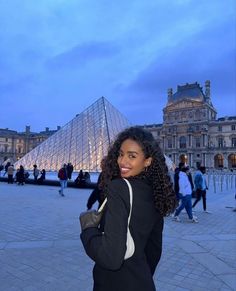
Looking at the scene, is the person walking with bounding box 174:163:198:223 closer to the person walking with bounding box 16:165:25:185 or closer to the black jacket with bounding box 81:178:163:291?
the black jacket with bounding box 81:178:163:291

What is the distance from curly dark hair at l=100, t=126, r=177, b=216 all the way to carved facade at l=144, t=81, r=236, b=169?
64.2m

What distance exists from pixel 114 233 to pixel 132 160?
38 centimetres

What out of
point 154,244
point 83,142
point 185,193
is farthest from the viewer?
point 83,142

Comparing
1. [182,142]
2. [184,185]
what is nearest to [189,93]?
[182,142]

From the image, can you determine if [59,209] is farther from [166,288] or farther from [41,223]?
[166,288]

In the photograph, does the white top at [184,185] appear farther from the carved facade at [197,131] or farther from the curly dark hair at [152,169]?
the carved facade at [197,131]

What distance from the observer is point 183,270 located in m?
3.76

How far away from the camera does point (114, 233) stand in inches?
47.5

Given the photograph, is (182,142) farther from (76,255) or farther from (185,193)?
(76,255)

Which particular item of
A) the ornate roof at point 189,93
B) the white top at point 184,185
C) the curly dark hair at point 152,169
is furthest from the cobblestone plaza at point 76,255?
the ornate roof at point 189,93

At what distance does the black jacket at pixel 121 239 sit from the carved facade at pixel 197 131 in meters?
64.4

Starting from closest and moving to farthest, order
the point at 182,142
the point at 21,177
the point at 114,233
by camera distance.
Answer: the point at 114,233
the point at 21,177
the point at 182,142

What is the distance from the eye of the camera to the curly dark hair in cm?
139

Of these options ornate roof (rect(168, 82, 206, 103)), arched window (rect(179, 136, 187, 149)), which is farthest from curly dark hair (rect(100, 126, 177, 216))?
ornate roof (rect(168, 82, 206, 103))
